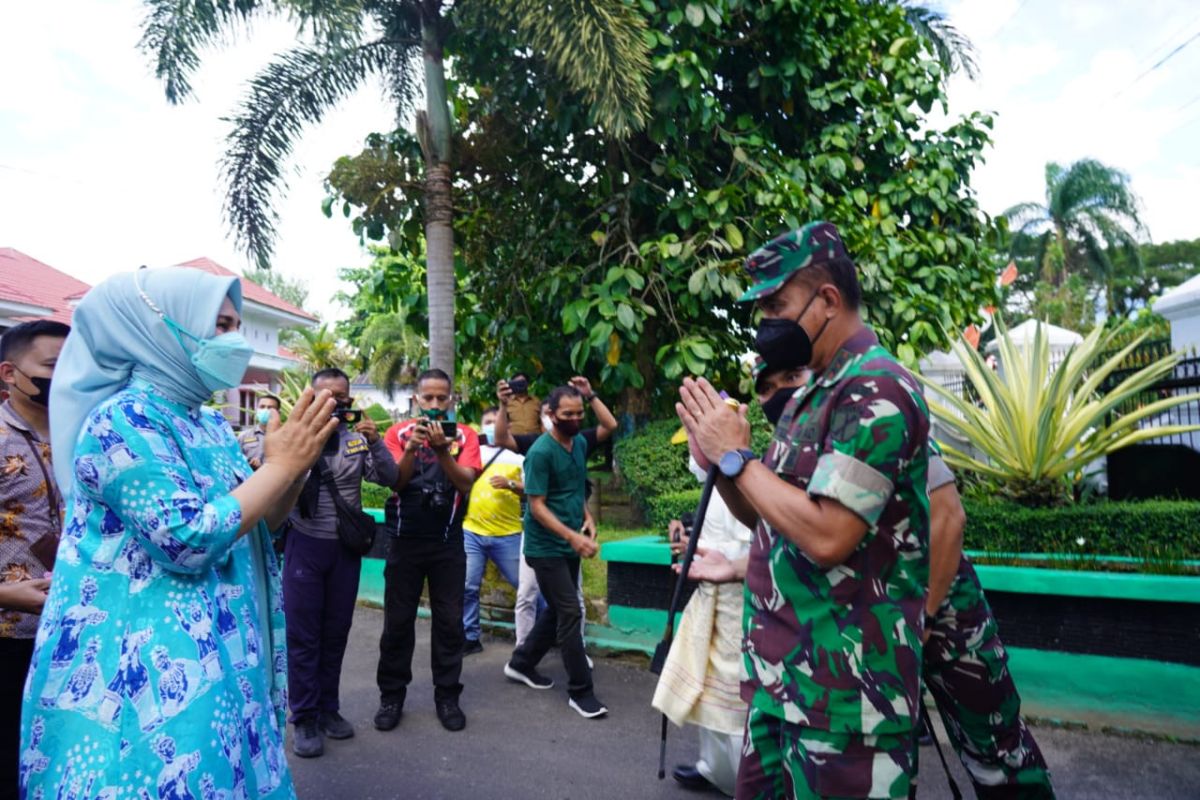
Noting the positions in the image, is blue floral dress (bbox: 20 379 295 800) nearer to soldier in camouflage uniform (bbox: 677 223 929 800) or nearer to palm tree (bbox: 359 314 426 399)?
soldier in camouflage uniform (bbox: 677 223 929 800)

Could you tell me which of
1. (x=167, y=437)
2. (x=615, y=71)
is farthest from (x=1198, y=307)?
(x=167, y=437)

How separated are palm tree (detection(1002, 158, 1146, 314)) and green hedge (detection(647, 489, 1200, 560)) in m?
35.6

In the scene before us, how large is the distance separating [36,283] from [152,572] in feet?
73.4

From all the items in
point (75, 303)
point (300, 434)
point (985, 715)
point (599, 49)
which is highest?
point (599, 49)

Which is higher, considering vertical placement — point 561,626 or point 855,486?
→ point 855,486

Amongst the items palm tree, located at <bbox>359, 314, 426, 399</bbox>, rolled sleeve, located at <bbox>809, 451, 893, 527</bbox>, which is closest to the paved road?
rolled sleeve, located at <bbox>809, 451, 893, 527</bbox>

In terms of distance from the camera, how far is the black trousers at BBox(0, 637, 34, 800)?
2.46m

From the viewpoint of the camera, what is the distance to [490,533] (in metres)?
6.16

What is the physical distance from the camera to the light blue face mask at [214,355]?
80.7 inches

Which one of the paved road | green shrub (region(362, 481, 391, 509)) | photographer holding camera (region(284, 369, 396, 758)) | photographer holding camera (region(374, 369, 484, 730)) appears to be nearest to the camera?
the paved road

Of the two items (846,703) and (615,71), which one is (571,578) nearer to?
(846,703)

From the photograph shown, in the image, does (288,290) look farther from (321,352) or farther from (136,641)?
(136,641)

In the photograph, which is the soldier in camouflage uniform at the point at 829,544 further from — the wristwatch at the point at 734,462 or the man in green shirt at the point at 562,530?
the man in green shirt at the point at 562,530

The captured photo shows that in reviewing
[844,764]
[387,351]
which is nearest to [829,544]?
[844,764]
